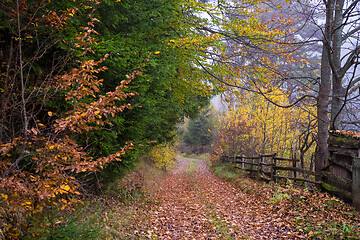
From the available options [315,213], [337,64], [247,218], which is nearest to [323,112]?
[337,64]

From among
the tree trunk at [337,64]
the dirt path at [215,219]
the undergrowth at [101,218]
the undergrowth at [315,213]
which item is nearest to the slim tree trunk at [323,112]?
the tree trunk at [337,64]

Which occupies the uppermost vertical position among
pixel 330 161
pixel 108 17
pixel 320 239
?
pixel 108 17

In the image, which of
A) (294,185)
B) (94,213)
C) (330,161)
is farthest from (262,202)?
(94,213)

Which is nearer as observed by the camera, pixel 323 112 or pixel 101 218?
pixel 101 218

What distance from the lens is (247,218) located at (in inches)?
264

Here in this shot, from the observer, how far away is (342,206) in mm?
5641

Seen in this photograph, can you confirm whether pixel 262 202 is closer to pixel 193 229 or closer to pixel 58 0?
pixel 193 229

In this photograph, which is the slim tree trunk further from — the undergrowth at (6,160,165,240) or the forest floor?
the undergrowth at (6,160,165,240)

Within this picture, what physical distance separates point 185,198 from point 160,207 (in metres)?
2.00

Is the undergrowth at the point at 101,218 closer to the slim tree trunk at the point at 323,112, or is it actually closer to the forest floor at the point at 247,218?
the forest floor at the point at 247,218

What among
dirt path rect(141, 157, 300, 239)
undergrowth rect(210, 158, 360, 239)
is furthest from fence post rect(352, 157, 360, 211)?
dirt path rect(141, 157, 300, 239)

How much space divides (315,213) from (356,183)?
3.95 ft

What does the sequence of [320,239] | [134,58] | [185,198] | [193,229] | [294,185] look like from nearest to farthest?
1. [320,239]
2. [134,58]
3. [193,229]
4. [294,185]
5. [185,198]

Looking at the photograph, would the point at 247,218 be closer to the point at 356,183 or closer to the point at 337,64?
the point at 356,183
